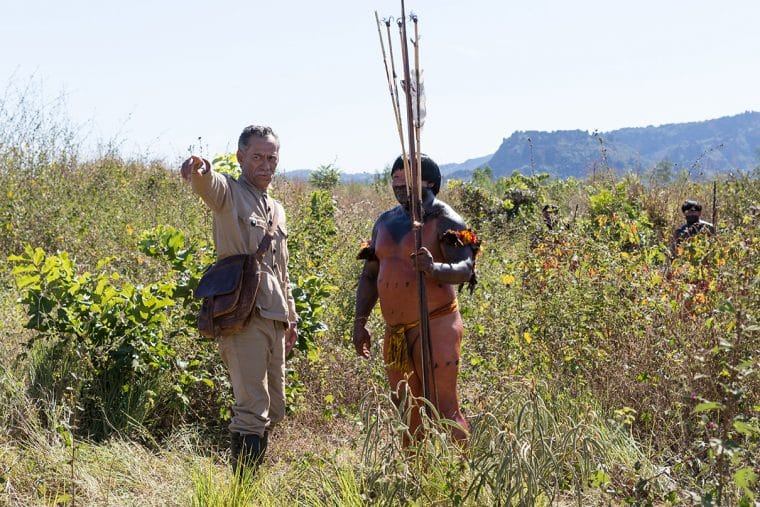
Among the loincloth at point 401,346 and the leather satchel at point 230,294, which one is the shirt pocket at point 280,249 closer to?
the leather satchel at point 230,294

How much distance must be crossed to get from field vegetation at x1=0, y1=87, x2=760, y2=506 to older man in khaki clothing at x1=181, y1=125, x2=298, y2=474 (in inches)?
10.8

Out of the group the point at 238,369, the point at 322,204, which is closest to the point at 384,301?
the point at 238,369

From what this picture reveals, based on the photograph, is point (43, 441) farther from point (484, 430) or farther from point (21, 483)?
point (484, 430)

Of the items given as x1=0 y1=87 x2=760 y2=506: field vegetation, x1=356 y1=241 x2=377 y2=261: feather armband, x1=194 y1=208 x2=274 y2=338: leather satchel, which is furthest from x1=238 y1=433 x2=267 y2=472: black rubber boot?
x1=356 y1=241 x2=377 y2=261: feather armband

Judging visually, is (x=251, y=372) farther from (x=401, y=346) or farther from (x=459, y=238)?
(x=459, y=238)

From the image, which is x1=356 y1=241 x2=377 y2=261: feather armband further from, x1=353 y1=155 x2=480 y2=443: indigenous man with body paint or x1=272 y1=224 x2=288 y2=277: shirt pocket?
x1=272 y1=224 x2=288 y2=277: shirt pocket

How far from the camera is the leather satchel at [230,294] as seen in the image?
3.85 m

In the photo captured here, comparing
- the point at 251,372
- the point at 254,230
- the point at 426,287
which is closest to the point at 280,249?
the point at 254,230

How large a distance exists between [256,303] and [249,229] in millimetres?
346

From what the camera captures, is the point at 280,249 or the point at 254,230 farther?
the point at 280,249

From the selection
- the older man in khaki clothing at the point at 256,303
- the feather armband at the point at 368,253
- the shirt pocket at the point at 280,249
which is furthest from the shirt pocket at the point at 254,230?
the feather armband at the point at 368,253

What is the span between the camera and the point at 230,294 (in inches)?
151

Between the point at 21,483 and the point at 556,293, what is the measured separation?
10.8ft

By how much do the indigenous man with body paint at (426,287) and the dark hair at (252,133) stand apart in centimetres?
63
